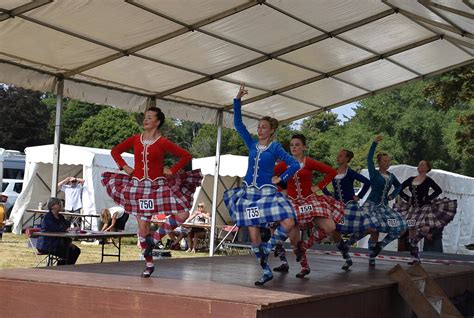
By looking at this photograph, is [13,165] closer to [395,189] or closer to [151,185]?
[395,189]

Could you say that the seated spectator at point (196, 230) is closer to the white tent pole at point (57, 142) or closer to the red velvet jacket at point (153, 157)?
the white tent pole at point (57, 142)

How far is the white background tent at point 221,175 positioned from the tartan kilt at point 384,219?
11727 millimetres

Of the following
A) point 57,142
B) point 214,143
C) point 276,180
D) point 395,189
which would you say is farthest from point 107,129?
point 276,180

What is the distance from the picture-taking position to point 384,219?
10633mm

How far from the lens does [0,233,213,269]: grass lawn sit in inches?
628

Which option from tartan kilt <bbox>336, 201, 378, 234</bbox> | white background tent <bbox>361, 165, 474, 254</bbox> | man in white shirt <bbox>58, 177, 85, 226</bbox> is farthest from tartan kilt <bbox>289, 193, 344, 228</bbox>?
man in white shirt <bbox>58, 177, 85, 226</bbox>

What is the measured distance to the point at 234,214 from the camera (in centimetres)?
764

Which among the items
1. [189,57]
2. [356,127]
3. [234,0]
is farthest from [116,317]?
[356,127]

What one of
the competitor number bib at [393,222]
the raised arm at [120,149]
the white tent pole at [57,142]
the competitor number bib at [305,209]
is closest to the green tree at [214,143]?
the white tent pole at [57,142]

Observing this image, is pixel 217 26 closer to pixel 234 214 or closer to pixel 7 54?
pixel 7 54

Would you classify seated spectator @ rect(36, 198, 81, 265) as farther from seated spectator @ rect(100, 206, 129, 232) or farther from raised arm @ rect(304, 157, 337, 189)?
seated spectator @ rect(100, 206, 129, 232)

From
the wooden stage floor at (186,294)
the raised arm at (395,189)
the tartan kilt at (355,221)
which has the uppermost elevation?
the raised arm at (395,189)

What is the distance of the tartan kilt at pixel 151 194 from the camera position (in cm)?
766

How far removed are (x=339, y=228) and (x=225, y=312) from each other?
455 cm
